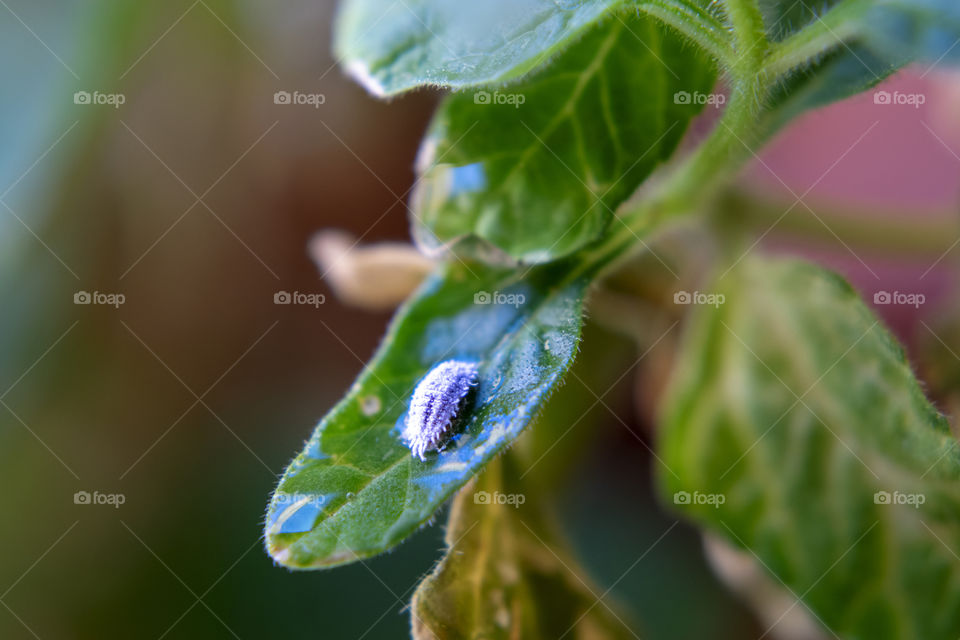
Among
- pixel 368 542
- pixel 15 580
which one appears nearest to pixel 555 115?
pixel 368 542

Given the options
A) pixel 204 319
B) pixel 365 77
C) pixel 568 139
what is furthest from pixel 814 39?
pixel 204 319

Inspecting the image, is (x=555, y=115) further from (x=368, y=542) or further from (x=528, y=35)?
(x=368, y=542)

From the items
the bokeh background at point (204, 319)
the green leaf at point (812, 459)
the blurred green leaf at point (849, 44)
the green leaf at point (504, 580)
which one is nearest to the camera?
the blurred green leaf at point (849, 44)

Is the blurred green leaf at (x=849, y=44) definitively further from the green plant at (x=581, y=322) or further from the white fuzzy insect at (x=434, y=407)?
the white fuzzy insect at (x=434, y=407)

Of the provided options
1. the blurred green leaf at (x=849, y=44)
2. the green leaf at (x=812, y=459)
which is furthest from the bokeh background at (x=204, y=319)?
the blurred green leaf at (x=849, y=44)

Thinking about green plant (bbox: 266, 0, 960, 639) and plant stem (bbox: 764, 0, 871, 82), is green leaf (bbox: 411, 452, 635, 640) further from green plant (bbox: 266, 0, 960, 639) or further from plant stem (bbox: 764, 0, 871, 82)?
plant stem (bbox: 764, 0, 871, 82)

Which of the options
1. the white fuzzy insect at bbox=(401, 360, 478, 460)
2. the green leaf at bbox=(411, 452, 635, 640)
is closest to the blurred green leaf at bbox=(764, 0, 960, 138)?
the white fuzzy insect at bbox=(401, 360, 478, 460)
